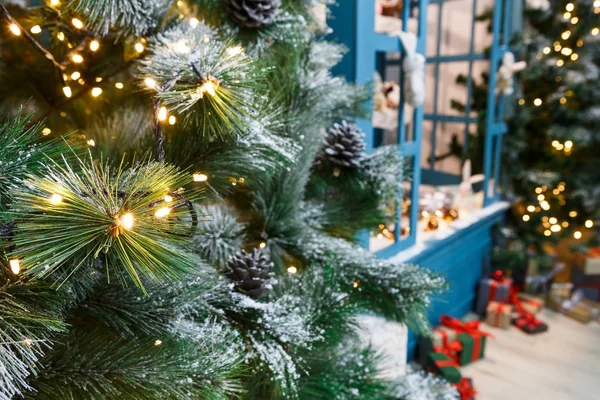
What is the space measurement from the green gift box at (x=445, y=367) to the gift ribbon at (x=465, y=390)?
0.12ft

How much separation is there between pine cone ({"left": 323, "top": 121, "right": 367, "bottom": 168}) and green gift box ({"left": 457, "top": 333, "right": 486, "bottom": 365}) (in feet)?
4.00

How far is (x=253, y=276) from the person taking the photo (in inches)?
22.9

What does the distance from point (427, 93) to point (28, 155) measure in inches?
98.5

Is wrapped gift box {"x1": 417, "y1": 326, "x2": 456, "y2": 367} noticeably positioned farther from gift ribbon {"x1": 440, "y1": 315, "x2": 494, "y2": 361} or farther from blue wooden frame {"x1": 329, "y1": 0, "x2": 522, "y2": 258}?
blue wooden frame {"x1": 329, "y1": 0, "x2": 522, "y2": 258}

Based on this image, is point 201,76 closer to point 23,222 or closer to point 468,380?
point 23,222

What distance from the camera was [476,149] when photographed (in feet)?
7.33

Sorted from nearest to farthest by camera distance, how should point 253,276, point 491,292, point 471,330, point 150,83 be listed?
point 150,83
point 253,276
point 471,330
point 491,292

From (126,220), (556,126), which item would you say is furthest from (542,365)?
(126,220)

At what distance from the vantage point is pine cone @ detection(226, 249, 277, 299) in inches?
22.7

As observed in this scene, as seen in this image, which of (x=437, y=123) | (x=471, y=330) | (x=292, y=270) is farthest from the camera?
(x=437, y=123)

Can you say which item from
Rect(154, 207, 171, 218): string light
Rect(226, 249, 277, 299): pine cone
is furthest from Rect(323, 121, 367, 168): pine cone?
Rect(154, 207, 171, 218): string light

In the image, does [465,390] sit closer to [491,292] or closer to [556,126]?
[491,292]

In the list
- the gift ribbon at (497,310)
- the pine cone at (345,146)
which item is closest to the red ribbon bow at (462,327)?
the gift ribbon at (497,310)

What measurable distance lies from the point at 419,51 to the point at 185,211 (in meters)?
1.16
